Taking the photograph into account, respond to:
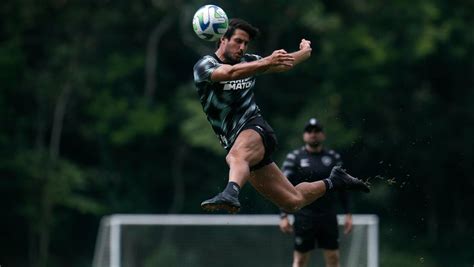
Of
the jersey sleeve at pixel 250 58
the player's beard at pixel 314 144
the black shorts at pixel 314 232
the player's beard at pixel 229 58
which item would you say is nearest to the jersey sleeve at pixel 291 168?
the player's beard at pixel 314 144

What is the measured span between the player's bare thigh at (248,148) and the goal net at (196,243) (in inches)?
272

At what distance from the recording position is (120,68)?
31.3 meters

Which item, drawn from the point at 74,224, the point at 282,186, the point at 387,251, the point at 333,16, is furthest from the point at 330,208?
the point at 74,224

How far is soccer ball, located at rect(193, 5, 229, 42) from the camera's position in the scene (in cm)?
1011

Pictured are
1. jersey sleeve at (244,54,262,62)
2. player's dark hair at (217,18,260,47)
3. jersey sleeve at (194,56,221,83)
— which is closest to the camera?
jersey sleeve at (194,56,221,83)

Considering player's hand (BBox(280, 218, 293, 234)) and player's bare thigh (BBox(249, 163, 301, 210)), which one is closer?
player's bare thigh (BBox(249, 163, 301, 210))

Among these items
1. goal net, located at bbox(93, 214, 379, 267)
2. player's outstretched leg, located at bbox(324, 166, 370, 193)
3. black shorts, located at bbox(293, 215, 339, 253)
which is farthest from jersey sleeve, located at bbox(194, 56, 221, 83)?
goal net, located at bbox(93, 214, 379, 267)

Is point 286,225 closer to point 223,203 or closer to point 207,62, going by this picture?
point 207,62

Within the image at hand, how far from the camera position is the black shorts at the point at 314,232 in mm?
13766

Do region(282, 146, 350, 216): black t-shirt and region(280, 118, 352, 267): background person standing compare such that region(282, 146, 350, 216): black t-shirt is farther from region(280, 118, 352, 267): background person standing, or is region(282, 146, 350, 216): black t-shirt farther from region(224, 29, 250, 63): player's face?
region(224, 29, 250, 63): player's face

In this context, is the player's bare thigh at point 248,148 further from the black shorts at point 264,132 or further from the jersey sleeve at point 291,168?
the jersey sleeve at point 291,168

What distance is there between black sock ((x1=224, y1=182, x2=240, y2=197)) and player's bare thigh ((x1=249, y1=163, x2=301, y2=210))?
31.1 inches

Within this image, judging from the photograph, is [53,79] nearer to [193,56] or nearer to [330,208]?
[193,56]

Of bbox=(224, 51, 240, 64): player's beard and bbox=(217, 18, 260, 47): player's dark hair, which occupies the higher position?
bbox=(217, 18, 260, 47): player's dark hair
